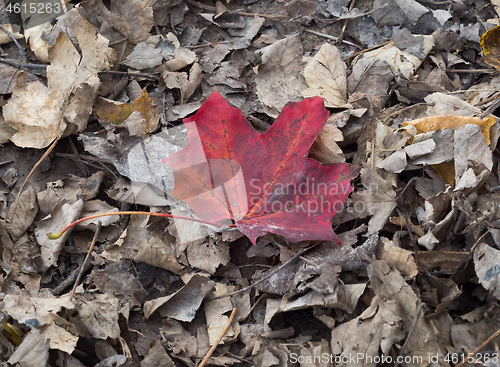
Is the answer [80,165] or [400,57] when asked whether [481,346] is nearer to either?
[400,57]

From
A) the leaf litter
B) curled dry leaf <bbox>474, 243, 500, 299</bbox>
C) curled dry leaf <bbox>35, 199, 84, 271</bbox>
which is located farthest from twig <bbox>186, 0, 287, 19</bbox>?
curled dry leaf <bbox>474, 243, 500, 299</bbox>

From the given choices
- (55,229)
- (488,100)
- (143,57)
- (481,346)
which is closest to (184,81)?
(143,57)

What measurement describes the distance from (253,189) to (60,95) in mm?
1015

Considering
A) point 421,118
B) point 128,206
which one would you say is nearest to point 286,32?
point 421,118

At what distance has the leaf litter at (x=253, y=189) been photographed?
1.31 metres

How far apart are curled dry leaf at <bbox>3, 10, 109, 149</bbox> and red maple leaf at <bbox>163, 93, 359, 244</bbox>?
589mm

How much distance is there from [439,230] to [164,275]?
→ 3.52 ft

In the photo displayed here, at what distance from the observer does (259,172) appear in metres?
1.46

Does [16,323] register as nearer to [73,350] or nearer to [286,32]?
[73,350]

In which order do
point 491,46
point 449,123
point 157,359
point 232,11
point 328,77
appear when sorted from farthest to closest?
point 232,11
point 328,77
point 491,46
point 449,123
point 157,359

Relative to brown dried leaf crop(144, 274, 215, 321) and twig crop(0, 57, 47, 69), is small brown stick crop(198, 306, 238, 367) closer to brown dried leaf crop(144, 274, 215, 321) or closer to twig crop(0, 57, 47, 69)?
brown dried leaf crop(144, 274, 215, 321)

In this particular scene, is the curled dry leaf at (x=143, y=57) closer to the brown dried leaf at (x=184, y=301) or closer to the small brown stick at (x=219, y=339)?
the brown dried leaf at (x=184, y=301)

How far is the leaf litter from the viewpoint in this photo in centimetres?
131

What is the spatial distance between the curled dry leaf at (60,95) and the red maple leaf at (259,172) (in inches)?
23.2
